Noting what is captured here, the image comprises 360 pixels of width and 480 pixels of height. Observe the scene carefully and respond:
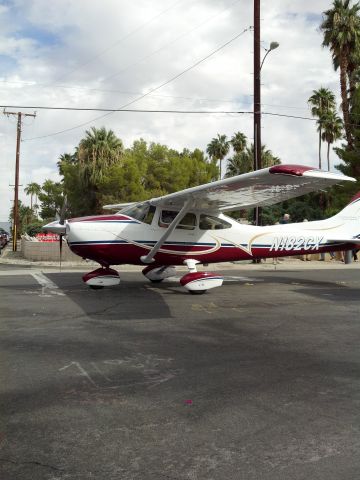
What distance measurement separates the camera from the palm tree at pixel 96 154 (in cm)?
4275

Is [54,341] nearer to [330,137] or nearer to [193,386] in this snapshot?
[193,386]

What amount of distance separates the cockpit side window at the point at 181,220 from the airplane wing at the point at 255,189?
0.73 ft

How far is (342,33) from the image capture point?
35.8 m

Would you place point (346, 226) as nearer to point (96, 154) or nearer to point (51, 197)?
point (96, 154)

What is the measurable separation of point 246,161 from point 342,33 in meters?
29.2

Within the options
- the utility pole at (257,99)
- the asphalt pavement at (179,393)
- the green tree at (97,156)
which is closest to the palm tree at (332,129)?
the green tree at (97,156)

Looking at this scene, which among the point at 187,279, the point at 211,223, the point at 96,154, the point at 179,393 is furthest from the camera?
the point at 96,154

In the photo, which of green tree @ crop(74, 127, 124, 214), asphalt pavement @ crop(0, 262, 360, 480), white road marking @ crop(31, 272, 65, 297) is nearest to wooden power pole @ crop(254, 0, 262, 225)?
white road marking @ crop(31, 272, 65, 297)

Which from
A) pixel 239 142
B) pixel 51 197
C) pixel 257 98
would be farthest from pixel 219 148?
pixel 257 98

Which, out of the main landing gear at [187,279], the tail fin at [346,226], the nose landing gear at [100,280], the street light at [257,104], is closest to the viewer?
the main landing gear at [187,279]

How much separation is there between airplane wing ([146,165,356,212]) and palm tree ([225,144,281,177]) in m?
48.2

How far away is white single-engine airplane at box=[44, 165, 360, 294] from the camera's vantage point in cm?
1097

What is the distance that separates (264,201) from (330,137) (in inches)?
1709

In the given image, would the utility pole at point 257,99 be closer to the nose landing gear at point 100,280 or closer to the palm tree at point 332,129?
the nose landing gear at point 100,280
